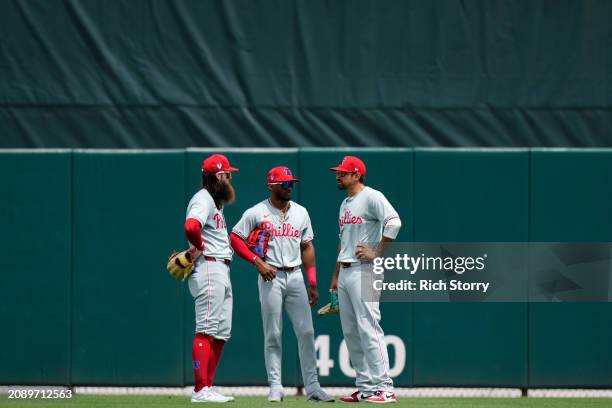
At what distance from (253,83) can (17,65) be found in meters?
2.19

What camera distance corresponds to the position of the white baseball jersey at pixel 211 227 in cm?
718

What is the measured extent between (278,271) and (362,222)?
Answer: 2.28ft

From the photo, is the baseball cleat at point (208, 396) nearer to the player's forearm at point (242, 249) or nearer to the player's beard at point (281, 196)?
the player's forearm at point (242, 249)

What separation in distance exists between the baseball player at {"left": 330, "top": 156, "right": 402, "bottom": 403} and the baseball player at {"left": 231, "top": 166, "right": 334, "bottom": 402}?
0.28 m

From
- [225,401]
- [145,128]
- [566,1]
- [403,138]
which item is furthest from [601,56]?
[225,401]

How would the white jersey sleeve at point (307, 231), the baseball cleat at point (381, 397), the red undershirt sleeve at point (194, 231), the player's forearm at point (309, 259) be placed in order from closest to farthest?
the red undershirt sleeve at point (194, 231) < the baseball cleat at point (381, 397) < the white jersey sleeve at point (307, 231) < the player's forearm at point (309, 259)

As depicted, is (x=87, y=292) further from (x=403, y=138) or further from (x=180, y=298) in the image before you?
(x=403, y=138)

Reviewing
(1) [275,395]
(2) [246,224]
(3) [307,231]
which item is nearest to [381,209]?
(3) [307,231]

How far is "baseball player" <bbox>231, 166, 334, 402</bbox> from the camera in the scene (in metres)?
7.58

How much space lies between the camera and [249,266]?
889 centimetres

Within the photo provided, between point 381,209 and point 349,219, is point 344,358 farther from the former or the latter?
point 381,209

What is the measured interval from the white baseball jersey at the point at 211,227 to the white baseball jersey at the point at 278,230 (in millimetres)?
292

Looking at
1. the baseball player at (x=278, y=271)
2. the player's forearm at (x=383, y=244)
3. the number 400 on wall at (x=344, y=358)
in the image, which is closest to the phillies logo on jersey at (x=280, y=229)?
the baseball player at (x=278, y=271)

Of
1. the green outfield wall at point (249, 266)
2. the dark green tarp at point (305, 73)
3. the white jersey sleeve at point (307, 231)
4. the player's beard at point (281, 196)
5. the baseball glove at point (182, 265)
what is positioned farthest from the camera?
the dark green tarp at point (305, 73)
